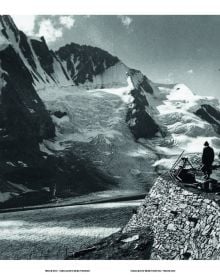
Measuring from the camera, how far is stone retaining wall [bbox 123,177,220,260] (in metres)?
17.3

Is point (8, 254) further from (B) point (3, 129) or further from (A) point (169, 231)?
(B) point (3, 129)

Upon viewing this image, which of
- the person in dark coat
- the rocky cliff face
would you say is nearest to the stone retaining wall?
the rocky cliff face

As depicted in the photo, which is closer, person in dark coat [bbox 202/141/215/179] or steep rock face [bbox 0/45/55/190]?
person in dark coat [bbox 202/141/215/179]

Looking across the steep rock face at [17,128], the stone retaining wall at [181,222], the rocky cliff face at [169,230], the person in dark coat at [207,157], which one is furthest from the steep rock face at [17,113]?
the person in dark coat at [207,157]

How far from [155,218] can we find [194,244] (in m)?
4.73

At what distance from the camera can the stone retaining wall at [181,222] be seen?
17.3m

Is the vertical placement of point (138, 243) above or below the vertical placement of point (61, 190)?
above

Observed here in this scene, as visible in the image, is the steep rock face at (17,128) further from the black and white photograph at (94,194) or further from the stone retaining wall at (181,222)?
the stone retaining wall at (181,222)

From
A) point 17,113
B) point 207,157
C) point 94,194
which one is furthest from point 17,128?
point 207,157

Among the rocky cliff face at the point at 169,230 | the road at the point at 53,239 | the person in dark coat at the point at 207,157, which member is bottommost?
the road at the point at 53,239

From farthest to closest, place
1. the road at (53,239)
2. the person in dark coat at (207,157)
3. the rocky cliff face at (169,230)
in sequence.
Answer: the road at (53,239)
the person in dark coat at (207,157)
the rocky cliff face at (169,230)

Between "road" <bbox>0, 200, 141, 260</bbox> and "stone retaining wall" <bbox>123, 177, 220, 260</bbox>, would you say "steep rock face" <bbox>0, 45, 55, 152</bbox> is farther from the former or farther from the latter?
"stone retaining wall" <bbox>123, 177, 220, 260</bbox>

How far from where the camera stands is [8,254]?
122ft

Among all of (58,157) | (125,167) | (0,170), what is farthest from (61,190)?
(125,167)
